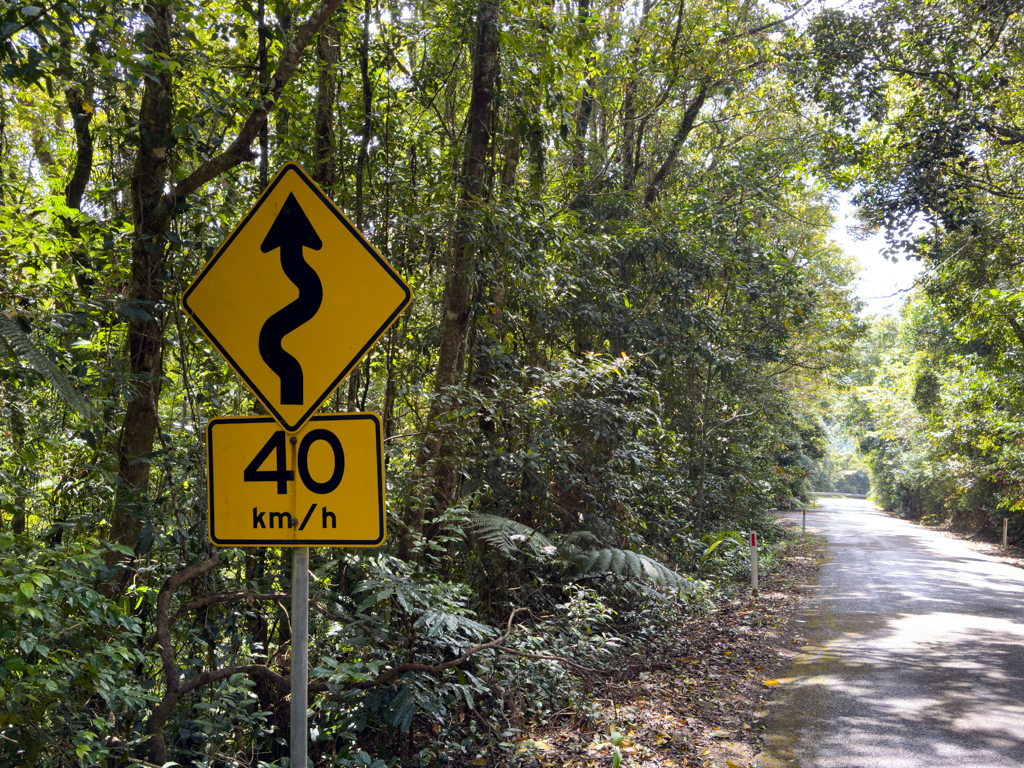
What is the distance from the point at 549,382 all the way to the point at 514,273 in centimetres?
124

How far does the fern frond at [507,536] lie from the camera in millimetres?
6691

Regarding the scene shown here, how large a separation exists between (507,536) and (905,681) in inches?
170

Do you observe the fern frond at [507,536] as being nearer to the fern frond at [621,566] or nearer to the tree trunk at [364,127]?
the fern frond at [621,566]

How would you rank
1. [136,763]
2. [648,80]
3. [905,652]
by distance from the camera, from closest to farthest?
[136,763], [905,652], [648,80]

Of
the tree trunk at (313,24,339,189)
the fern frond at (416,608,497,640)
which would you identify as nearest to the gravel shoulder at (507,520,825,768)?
the fern frond at (416,608,497,640)

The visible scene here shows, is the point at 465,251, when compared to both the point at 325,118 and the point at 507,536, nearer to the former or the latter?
the point at 325,118

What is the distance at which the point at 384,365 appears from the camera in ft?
25.2

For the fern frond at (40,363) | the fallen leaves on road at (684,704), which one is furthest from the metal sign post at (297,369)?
the fallen leaves on road at (684,704)

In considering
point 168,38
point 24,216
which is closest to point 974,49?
point 168,38

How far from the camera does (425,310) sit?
9.55 meters

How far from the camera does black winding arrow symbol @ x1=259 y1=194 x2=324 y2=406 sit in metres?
2.86

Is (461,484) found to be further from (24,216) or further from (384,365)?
(24,216)

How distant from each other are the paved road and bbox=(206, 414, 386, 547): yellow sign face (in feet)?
13.7

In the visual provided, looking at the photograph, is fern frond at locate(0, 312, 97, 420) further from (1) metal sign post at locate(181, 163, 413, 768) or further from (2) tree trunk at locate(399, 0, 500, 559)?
(2) tree trunk at locate(399, 0, 500, 559)
